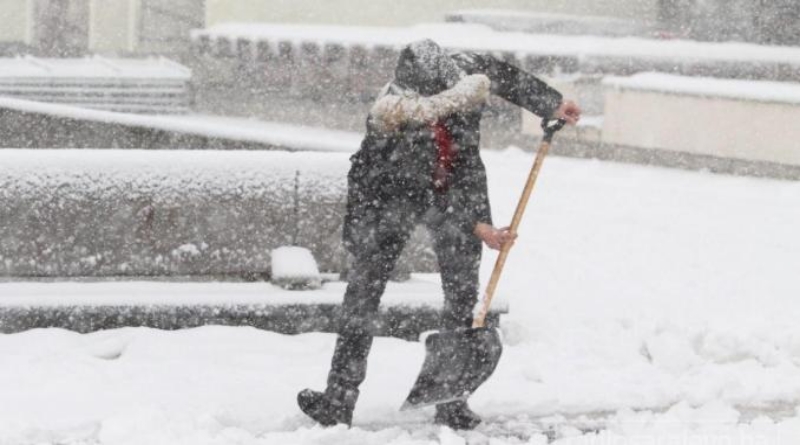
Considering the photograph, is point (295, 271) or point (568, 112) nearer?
point (568, 112)

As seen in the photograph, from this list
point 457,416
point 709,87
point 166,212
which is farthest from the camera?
point 709,87

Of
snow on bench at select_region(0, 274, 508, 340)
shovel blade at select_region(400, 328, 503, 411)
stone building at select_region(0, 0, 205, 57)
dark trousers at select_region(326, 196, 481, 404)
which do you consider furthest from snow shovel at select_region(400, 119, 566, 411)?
stone building at select_region(0, 0, 205, 57)

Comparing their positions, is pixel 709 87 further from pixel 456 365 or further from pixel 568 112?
pixel 456 365

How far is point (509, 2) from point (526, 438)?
19495mm

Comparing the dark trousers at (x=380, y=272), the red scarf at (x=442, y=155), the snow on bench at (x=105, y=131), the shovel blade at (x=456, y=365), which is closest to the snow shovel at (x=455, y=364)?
the shovel blade at (x=456, y=365)

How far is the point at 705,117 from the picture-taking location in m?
14.5

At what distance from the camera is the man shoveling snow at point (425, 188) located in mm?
4777

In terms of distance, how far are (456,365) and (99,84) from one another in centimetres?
1538

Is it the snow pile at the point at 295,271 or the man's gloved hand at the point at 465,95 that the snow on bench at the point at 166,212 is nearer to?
the snow pile at the point at 295,271

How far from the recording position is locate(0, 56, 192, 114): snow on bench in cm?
1895

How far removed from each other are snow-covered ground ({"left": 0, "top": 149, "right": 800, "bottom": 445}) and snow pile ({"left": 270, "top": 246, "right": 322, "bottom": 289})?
0.83ft

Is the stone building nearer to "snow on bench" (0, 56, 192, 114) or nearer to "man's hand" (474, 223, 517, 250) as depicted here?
"snow on bench" (0, 56, 192, 114)

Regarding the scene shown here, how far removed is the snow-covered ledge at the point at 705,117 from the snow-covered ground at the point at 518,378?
19.7 ft

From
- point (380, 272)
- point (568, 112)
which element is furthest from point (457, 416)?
point (568, 112)
